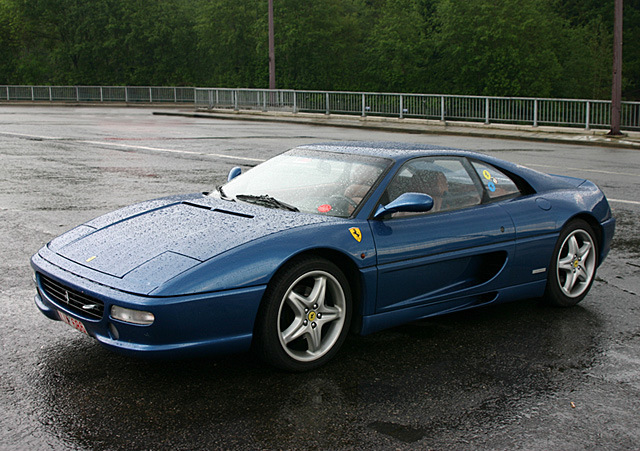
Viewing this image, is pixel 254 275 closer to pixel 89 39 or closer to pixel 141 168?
pixel 141 168

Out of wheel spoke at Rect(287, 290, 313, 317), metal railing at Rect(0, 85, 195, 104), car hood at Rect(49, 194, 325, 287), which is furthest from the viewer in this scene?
metal railing at Rect(0, 85, 195, 104)

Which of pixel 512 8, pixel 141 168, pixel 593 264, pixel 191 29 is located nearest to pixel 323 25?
pixel 191 29

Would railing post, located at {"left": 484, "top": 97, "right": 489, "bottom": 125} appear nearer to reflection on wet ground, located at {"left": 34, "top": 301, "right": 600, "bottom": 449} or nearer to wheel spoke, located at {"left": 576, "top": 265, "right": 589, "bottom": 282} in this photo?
wheel spoke, located at {"left": 576, "top": 265, "right": 589, "bottom": 282}

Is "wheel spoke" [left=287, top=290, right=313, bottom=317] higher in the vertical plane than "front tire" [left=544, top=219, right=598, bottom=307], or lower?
higher

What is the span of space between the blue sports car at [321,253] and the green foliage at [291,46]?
61.3 meters

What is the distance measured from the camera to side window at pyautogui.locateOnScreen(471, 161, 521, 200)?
17.7ft

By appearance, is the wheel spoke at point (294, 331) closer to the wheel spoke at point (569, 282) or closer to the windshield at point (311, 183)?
the windshield at point (311, 183)

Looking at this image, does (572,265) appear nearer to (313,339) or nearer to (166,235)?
(313,339)

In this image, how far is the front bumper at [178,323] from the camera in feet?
12.5

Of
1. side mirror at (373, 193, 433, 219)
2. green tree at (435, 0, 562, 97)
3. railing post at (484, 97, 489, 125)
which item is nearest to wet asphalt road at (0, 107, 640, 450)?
side mirror at (373, 193, 433, 219)

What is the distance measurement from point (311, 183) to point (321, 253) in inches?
34.9

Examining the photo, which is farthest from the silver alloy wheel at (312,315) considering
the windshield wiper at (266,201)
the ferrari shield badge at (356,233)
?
the windshield wiper at (266,201)

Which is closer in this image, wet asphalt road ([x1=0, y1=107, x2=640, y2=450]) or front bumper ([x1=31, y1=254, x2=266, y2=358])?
wet asphalt road ([x1=0, y1=107, x2=640, y2=450])

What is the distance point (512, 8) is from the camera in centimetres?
6738
